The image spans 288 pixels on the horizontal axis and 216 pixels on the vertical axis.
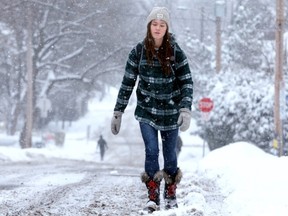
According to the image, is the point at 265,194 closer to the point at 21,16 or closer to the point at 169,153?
the point at 169,153

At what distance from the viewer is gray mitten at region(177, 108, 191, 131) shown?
225 inches

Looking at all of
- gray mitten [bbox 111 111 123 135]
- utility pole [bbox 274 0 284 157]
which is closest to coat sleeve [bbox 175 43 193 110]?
gray mitten [bbox 111 111 123 135]

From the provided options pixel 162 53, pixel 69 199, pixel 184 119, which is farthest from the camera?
pixel 69 199

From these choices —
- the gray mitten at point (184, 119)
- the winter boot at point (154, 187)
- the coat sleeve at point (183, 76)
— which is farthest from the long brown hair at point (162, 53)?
the winter boot at point (154, 187)

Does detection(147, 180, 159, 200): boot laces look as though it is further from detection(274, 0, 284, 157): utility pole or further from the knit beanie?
detection(274, 0, 284, 157): utility pole

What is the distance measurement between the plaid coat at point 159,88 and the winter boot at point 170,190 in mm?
486

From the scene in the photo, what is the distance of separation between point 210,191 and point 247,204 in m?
2.25

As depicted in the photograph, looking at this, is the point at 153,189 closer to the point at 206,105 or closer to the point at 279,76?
the point at 279,76

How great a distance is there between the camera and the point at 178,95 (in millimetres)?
5941

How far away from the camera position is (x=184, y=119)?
571cm

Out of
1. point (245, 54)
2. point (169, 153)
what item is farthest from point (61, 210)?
point (245, 54)

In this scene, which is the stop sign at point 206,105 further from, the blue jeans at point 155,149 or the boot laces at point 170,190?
the boot laces at point 170,190

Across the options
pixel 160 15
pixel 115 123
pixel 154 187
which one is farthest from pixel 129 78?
pixel 154 187

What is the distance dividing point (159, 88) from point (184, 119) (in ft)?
1.24
